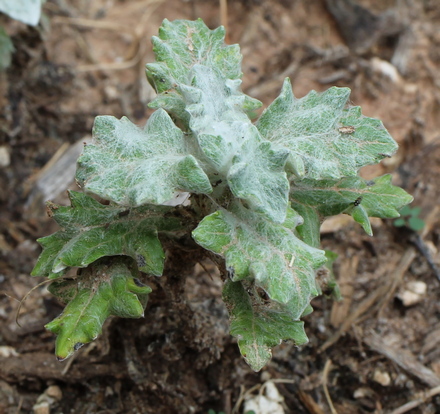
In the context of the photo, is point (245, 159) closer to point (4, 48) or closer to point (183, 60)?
point (183, 60)

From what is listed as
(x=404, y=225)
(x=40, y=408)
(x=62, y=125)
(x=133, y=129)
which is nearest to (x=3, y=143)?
(x=62, y=125)

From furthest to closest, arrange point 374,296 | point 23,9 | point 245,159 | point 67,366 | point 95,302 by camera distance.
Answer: point 23,9
point 374,296
point 67,366
point 95,302
point 245,159

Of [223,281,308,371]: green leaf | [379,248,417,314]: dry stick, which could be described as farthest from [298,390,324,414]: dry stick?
[223,281,308,371]: green leaf

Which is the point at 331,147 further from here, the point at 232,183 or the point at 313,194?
the point at 232,183

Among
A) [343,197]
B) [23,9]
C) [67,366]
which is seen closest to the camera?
[343,197]

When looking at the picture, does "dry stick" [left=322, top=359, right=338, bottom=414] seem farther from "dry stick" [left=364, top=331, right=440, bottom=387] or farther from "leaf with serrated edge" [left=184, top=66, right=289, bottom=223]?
"leaf with serrated edge" [left=184, top=66, right=289, bottom=223]

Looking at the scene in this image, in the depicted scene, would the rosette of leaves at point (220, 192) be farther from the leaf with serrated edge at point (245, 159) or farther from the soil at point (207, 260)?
the soil at point (207, 260)

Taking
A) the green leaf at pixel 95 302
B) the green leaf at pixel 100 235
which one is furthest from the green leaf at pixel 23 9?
the green leaf at pixel 95 302

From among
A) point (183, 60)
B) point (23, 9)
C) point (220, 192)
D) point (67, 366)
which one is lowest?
point (67, 366)

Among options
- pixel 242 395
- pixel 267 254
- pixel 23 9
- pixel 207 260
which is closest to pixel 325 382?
pixel 242 395
